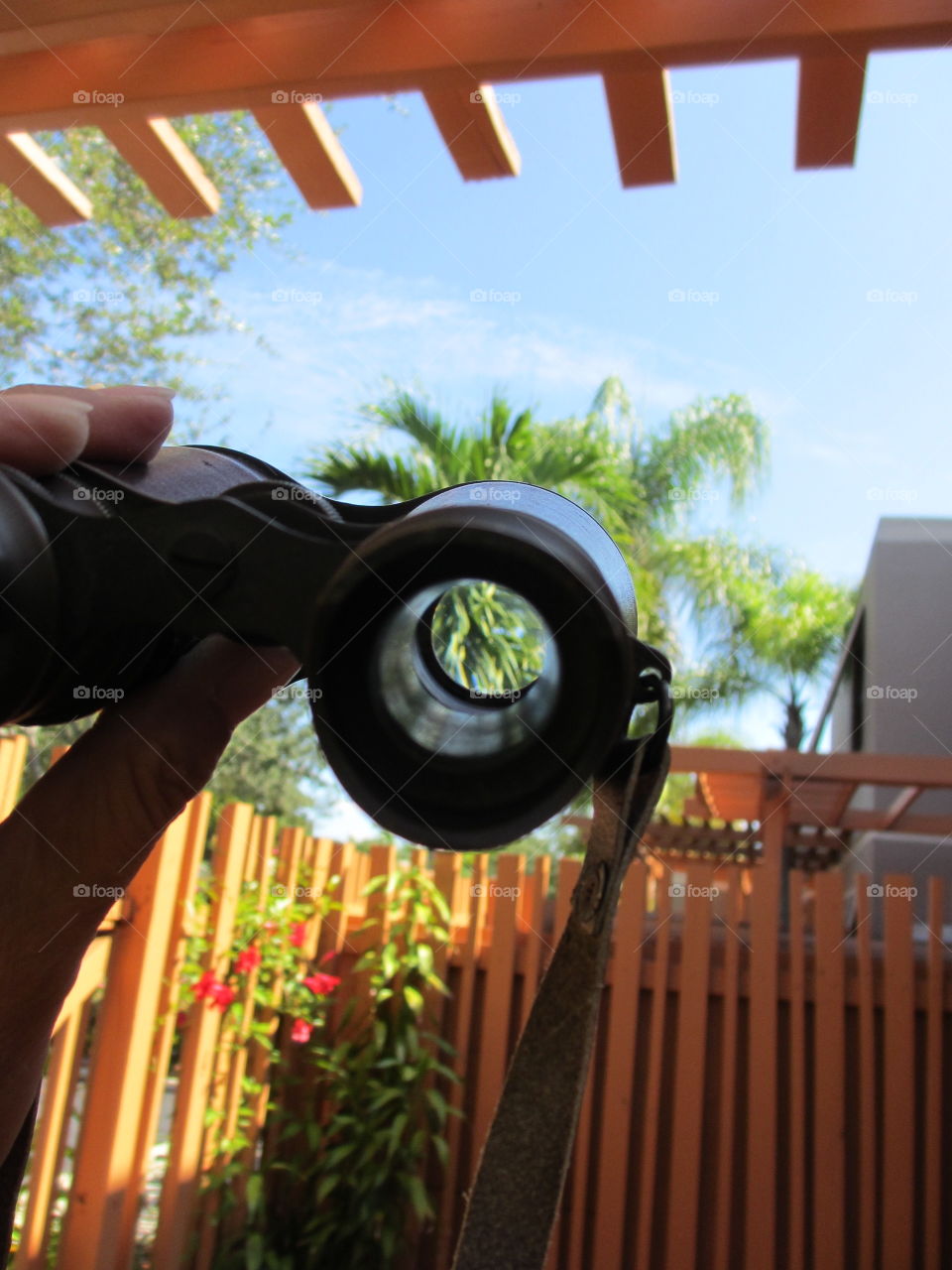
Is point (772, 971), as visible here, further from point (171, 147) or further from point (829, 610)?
point (829, 610)

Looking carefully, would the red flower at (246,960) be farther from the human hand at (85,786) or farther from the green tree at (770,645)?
the green tree at (770,645)

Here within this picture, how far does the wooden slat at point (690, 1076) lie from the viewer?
332 centimetres

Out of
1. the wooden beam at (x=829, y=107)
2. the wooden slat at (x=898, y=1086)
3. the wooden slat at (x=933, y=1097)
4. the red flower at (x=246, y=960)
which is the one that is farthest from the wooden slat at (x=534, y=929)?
the wooden beam at (x=829, y=107)

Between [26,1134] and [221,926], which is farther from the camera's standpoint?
[221,926]

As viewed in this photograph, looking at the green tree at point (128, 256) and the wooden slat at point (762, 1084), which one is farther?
the green tree at point (128, 256)

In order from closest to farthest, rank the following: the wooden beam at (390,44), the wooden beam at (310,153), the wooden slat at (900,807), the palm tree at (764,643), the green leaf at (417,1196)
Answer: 1. the wooden beam at (390,44)
2. the wooden beam at (310,153)
3. the green leaf at (417,1196)
4. the wooden slat at (900,807)
5. the palm tree at (764,643)

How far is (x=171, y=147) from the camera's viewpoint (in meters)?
2.40

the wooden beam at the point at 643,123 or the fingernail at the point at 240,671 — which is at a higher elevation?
the wooden beam at the point at 643,123

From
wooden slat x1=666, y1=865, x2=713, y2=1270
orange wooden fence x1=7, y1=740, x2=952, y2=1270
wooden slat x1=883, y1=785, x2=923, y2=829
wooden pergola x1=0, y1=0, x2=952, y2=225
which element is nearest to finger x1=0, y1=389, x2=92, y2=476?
wooden pergola x1=0, y1=0, x2=952, y2=225

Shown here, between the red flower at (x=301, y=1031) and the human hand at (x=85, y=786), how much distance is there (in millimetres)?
2847

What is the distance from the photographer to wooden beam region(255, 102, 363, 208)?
2.25 metres

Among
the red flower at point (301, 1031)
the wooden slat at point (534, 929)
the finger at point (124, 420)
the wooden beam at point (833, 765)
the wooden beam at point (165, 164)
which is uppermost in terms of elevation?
the wooden beam at point (165, 164)

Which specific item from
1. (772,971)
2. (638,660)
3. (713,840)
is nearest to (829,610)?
(713,840)

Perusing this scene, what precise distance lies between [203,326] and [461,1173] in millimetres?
8089
